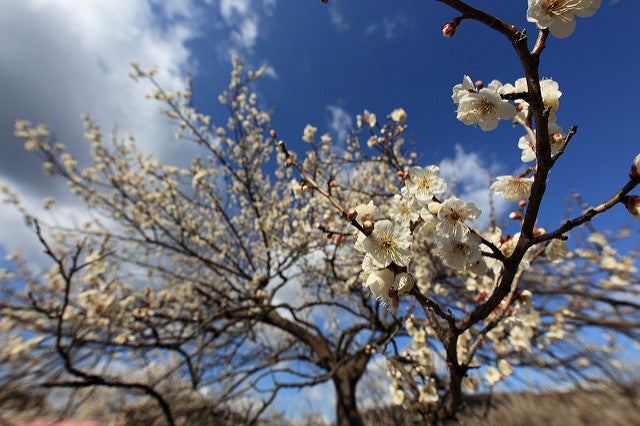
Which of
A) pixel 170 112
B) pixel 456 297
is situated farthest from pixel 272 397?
Answer: pixel 170 112

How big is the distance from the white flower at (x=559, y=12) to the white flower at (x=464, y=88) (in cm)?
25

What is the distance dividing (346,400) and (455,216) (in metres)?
4.48

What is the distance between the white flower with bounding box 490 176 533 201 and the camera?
3.86 ft

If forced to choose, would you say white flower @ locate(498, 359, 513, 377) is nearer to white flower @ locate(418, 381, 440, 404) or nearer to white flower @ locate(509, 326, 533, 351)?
white flower @ locate(509, 326, 533, 351)

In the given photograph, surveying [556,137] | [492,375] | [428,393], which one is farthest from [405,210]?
[492,375]

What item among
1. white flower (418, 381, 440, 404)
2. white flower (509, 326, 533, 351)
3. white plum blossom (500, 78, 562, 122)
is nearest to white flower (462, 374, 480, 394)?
white flower (418, 381, 440, 404)

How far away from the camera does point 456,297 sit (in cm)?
440

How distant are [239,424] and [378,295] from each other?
4092 mm

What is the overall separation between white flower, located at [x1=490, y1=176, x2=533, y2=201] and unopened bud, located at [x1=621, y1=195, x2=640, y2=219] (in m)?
0.30

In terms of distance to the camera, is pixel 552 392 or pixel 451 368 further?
pixel 552 392

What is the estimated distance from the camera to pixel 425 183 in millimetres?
1265

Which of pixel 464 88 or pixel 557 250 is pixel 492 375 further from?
pixel 464 88

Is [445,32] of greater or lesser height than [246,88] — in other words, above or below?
below

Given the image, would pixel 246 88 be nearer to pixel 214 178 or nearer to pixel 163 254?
pixel 214 178
